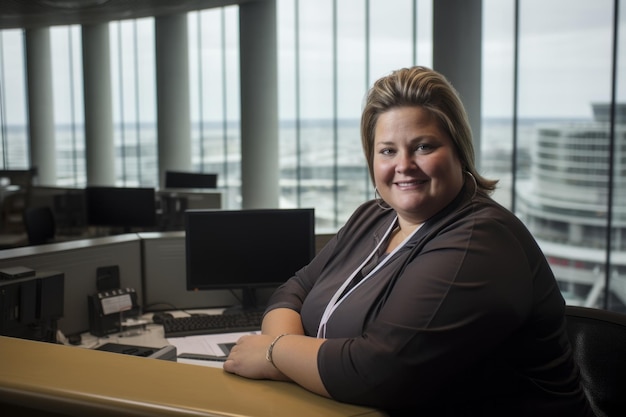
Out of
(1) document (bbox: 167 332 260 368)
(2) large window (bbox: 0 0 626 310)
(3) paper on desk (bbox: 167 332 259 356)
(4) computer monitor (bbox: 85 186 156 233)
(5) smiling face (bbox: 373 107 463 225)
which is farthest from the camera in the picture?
(2) large window (bbox: 0 0 626 310)

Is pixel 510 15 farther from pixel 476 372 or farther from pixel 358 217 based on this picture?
pixel 476 372

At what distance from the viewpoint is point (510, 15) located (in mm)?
5988

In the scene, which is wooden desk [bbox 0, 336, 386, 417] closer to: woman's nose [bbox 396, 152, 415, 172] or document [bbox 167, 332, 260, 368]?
woman's nose [bbox 396, 152, 415, 172]

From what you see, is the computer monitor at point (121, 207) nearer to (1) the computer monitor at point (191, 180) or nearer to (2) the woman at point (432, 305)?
(1) the computer monitor at point (191, 180)

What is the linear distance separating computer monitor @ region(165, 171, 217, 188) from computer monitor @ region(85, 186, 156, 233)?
118 centimetres

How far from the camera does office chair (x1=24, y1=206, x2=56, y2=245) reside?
583cm

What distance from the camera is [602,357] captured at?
1687mm

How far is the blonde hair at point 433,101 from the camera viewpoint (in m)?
1.36

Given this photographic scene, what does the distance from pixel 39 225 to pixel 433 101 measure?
5.41 metres

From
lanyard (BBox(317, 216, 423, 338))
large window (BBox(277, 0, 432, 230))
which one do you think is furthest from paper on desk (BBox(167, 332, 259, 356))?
large window (BBox(277, 0, 432, 230))

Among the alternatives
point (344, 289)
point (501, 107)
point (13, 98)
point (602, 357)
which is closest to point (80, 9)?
point (501, 107)

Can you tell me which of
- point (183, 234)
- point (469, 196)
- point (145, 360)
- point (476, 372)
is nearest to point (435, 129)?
point (469, 196)

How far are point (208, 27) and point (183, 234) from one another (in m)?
7.28

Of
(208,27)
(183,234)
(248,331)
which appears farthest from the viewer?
(208,27)
